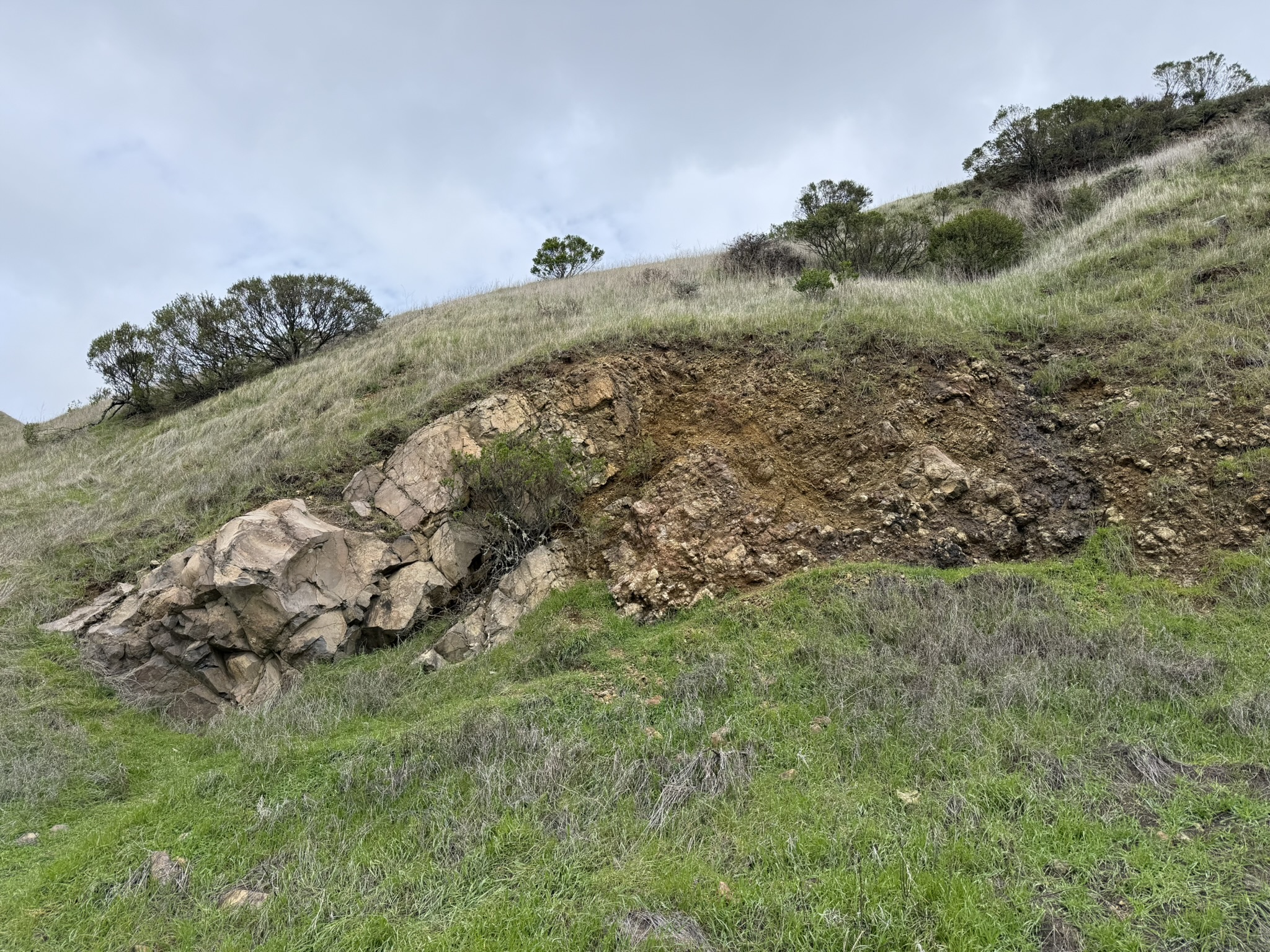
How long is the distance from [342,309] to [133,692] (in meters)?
13.8

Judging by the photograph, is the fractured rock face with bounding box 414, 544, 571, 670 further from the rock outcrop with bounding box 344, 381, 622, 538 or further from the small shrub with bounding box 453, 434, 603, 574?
the rock outcrop with bounding box 344, 381, 622, 538

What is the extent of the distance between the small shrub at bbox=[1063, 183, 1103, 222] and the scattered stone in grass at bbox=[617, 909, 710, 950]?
16.9m

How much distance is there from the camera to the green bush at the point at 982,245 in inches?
515

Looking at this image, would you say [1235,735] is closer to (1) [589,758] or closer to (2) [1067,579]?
(2) [1067,579]

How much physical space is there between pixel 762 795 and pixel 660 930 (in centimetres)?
112

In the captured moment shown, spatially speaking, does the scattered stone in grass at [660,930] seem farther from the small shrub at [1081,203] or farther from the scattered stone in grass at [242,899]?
the small shrub at [1081,203]

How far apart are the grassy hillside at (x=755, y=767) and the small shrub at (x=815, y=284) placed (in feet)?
9.12

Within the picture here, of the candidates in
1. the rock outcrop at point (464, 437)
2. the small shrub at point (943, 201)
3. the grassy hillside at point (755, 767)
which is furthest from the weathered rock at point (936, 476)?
the small shrub at point (943, 201)

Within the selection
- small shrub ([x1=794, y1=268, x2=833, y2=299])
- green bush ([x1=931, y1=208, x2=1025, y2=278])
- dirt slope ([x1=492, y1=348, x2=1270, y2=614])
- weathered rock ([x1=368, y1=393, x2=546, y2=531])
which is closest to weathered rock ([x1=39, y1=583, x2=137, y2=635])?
weathered rock ([x1=368, y1=393, x2=546, y2=531])

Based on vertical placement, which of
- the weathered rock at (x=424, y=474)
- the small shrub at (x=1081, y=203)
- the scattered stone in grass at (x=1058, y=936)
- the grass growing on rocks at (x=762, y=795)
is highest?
the small shrub at (x=1081, y=203)

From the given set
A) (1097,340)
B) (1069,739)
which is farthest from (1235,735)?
(1097,340)

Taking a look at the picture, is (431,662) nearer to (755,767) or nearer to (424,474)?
(424,474)

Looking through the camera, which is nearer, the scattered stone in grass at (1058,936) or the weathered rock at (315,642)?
the scattered stone in grass at (1058,936)

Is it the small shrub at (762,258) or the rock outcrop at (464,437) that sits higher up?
the small shrub at (762,258)
